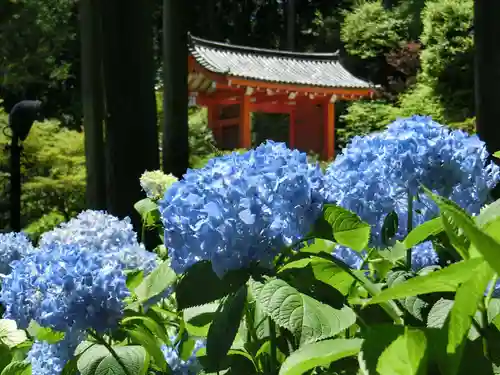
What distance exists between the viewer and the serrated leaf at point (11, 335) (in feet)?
Answer: 4.56

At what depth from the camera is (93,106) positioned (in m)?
9.52

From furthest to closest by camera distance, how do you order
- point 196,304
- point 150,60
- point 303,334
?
1. point 150,60
2. point 196,304
3. point 303,334

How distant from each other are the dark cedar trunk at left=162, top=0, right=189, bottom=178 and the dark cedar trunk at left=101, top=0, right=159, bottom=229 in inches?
153

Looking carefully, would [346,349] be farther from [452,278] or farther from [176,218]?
[176,218]

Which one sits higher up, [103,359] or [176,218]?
[176,218]

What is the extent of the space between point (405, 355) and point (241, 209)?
32cm

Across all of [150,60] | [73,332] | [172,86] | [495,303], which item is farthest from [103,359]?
[172,86]

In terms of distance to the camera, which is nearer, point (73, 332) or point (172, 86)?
point (73, 332)

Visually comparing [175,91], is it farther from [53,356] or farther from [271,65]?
[53,356]

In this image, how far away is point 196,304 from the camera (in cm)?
89

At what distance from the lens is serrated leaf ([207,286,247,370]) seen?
825mm

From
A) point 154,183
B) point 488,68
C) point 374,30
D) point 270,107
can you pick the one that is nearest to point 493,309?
point 154,183

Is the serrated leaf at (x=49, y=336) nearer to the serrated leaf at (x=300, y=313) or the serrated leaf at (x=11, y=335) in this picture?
the serrated leaf at (x=11, y=335)

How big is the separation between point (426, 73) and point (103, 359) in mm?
17182
